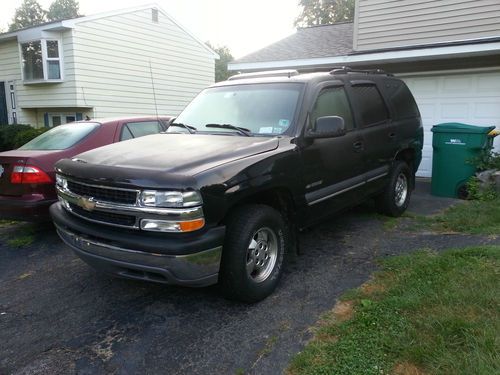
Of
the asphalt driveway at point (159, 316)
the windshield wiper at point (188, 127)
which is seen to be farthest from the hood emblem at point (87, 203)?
the windshield wiper at point (188, 127)

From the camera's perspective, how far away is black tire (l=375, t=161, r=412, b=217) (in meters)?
5.81

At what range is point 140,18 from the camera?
1609 centimetres

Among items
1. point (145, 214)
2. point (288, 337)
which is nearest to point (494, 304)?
point (288, 337)

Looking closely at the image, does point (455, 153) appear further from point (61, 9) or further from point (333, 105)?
point (61, 9)

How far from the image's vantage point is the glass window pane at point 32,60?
14.7 meters

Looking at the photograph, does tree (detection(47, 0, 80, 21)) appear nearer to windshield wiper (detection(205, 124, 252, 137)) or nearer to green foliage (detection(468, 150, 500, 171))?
green foliage (detection(468, 150, 500, 171))

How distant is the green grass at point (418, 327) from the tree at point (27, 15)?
5909cm

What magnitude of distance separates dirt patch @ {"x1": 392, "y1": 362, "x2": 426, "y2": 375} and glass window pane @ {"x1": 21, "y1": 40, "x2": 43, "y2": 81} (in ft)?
51.2

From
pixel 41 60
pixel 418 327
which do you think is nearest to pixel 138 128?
pixel 418 327

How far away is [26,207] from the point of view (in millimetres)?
4883

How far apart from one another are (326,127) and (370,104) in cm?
160

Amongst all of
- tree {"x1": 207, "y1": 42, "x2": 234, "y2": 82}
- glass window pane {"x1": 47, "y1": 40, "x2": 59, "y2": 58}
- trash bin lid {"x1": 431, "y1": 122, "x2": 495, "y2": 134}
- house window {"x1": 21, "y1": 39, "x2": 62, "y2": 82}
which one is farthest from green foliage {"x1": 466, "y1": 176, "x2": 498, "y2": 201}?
tree {"x1": 207, "y1": 42, "x2": 234, "y2": 82}

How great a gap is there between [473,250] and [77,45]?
13625 mm

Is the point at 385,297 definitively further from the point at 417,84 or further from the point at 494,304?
the point at 417,84
